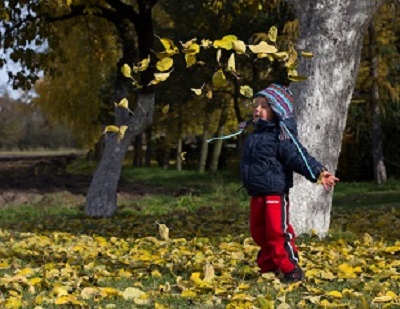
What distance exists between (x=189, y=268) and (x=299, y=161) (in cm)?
151

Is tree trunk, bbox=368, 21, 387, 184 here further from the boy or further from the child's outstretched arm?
the child's outstretched arm

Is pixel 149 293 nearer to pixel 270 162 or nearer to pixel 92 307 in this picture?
pixel 92 307

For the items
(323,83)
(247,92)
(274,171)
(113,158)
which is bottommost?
(274,171)

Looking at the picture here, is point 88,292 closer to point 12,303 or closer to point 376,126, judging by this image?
point 12,303

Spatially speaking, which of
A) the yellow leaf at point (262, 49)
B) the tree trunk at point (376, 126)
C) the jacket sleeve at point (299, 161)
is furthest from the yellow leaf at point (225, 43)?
the tree trunk at point (376, 126)

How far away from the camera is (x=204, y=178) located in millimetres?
30172

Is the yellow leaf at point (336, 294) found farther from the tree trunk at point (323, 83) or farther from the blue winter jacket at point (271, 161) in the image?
the tree trunk at point (323, 83)

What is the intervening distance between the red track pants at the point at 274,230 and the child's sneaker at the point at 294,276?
3 centimetres

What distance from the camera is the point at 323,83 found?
8297 mm

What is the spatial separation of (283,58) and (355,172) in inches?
854

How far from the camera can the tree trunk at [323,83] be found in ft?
27.1

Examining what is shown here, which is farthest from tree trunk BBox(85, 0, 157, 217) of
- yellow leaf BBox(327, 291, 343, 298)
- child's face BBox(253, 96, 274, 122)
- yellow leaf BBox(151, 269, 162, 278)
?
yellow leaf BBox(327, 291, 343, 298)

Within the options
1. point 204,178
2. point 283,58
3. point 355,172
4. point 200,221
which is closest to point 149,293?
point 283,58

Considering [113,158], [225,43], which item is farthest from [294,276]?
[113,158]
